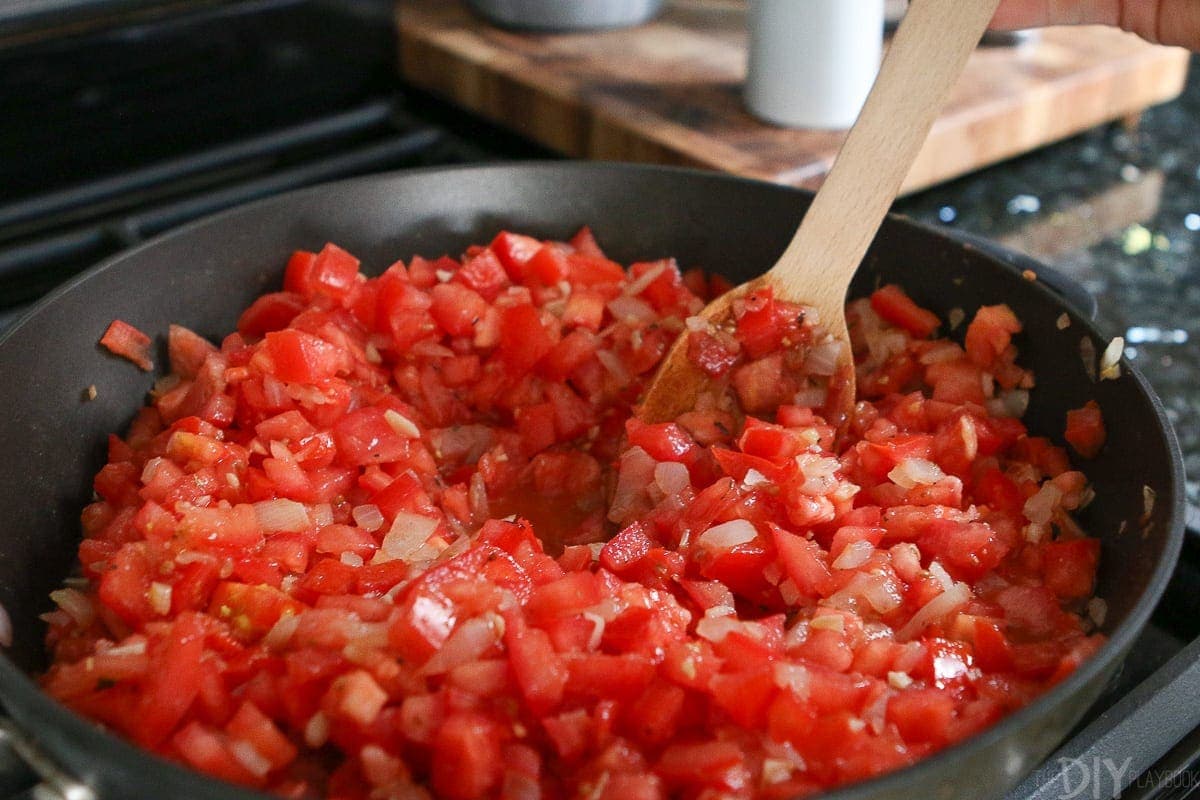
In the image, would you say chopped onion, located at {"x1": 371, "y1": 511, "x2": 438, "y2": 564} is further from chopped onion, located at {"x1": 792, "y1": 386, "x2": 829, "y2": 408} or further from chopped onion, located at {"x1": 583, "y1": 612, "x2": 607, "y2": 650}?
chopped onion, located at {"x1": 792, "y1": 386, "x2": 829, "y2": 408}

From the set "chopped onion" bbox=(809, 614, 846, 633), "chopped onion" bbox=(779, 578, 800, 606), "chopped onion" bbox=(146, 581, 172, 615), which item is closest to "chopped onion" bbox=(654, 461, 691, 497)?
"chopped onion" bbox=(779, 578, 800, 606)

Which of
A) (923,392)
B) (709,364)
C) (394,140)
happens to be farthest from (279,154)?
(923,392)

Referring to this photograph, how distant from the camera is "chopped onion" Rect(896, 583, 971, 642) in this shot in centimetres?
138

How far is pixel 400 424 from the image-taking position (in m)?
1.71

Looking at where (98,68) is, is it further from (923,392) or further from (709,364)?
(923,392)


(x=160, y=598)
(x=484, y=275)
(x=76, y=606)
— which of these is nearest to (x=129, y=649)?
(x=160, y=598)

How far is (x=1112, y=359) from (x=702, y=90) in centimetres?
137

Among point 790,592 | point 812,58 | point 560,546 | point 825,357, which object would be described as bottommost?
point 560,546

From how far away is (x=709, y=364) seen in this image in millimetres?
1744

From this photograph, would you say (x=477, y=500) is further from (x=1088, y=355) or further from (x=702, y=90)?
(x=702, y=90)

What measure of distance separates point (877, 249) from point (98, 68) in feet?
5.34

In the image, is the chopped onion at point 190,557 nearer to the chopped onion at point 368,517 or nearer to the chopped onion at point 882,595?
the chopped onion at point 368,517

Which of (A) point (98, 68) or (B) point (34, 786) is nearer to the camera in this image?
(B) point (34, 786)

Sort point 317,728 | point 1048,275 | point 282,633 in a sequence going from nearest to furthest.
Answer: point 317,728 → point 282,633 → point 1048,275
